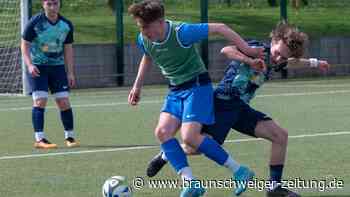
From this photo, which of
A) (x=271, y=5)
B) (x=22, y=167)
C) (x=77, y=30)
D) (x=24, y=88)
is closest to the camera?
(x=22, y=167)

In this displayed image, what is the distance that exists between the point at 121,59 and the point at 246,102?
15131 millimetres

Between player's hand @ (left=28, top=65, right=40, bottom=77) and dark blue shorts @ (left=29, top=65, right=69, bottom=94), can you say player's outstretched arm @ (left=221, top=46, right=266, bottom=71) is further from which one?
dark blue shorts @ (left=29, top=65, right=69, bottom=94)

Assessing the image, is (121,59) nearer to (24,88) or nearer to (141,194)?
(24,88)

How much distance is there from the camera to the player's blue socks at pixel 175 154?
8.70 metres

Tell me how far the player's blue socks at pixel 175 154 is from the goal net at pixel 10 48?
13.4m

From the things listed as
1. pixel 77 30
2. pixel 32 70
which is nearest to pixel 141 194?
pixel 32 70

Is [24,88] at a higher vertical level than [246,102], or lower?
lower

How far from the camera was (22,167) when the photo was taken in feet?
35.5

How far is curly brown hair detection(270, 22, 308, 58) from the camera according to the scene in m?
8.80

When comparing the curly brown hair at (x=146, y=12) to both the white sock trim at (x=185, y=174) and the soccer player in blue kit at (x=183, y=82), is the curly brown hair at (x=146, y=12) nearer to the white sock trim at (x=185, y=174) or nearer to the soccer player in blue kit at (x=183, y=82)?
the soccer player in blue kit at (x=183, y=82)

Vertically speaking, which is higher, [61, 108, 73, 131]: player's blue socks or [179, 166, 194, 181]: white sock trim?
[179, 166, 194, 181]: white sock trim

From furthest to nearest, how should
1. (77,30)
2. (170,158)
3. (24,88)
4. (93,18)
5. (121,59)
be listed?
(93,18) → (77,30) → (121,59) → (24,88) → (170,158)

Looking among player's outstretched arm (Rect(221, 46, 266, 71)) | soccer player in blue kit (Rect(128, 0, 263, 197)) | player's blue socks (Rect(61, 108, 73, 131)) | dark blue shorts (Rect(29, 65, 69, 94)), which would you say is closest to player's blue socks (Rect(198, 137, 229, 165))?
soccer player in blue kit (Rect(128, 0, 263, 197))

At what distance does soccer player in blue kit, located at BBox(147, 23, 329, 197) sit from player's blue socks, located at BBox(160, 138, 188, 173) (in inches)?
14.7
